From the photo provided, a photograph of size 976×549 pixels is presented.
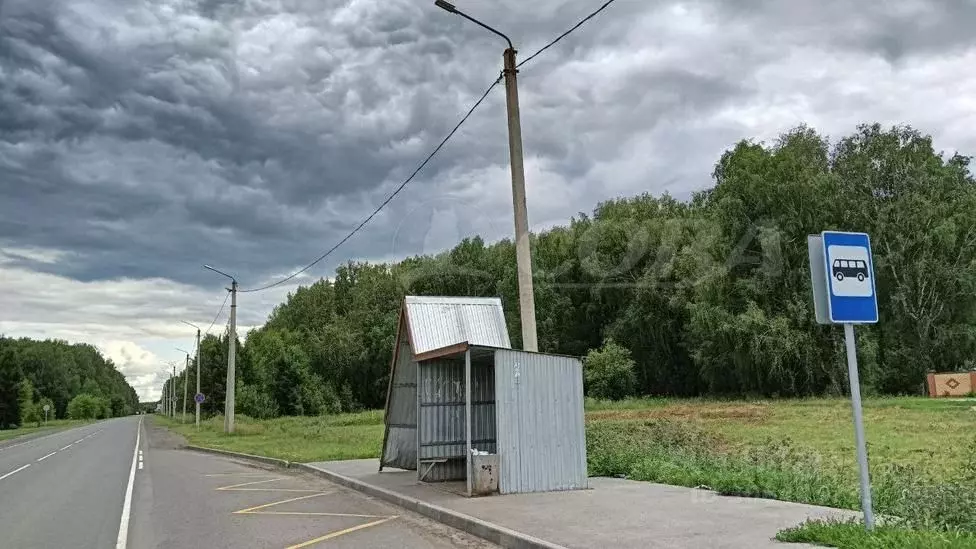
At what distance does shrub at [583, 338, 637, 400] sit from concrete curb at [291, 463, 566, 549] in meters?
44.6

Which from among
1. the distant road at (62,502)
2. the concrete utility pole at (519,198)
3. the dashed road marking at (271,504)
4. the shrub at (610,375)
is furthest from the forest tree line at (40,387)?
the concrete utility pole at (519,198)

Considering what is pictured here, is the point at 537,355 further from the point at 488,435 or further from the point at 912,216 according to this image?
the point at 912,216

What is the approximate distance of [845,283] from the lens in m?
7.32

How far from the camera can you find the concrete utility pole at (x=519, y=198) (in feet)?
43.7

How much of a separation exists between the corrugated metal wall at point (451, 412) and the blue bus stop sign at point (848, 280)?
8.69 meters

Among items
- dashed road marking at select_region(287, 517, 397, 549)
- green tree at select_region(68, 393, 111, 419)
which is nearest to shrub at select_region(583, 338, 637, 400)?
dashed road marking at select_region(287, 517, 397, 549)

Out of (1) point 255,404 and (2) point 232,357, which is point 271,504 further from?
(1) point 255,404

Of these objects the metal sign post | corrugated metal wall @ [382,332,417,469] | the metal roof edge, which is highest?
the metal roof edge

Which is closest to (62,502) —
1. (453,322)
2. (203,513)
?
(203,513)

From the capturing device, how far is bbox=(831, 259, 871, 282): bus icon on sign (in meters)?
7.32

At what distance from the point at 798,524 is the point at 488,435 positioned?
8147 millimetres

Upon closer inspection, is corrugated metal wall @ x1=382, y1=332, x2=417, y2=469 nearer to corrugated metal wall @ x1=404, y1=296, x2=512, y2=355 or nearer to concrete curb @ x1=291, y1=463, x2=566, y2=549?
corrugated metal wall @ x1=404, y1=296, x2=512, y2=355

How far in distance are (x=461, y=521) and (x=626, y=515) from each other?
7.52ft

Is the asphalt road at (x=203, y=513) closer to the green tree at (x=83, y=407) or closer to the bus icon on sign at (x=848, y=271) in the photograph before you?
the bus icon on sign at (x=848, y=271)
